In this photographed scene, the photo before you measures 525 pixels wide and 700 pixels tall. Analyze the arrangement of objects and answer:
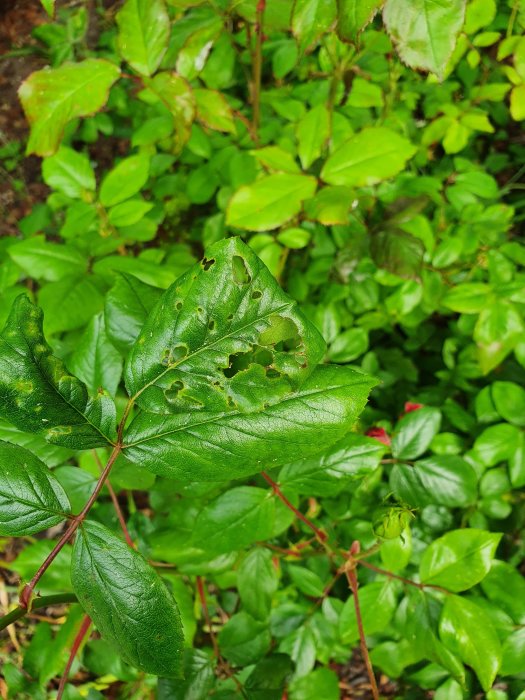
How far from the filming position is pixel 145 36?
1104 mm

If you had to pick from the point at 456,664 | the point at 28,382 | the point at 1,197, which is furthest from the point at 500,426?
the point at 1,197

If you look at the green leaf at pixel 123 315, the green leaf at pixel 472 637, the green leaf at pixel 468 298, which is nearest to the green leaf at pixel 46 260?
the green leaf at pixel 123 315

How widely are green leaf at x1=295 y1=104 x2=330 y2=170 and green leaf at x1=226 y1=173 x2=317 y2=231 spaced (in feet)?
0.27

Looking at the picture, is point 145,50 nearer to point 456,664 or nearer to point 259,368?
point 259,368

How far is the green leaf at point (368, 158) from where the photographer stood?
111cm

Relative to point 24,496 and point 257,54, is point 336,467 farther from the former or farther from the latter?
point 257,54

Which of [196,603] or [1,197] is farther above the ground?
[1,197]

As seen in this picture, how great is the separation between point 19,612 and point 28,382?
27cm

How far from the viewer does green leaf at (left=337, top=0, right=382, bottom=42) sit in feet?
2.43

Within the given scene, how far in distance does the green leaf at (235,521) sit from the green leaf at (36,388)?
0.34 meters

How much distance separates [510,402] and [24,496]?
Answer: 3.70 ft

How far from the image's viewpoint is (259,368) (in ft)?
1.95

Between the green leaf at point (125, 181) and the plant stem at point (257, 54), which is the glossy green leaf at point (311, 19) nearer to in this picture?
the plant stem at point (257, 54)

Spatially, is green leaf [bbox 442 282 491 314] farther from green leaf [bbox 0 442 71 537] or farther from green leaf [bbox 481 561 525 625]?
green leaf [bbox 0 442 71 537]
